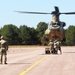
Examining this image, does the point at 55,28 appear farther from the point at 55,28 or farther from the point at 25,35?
the point at 25,35

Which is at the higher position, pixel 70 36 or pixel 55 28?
pixel 70 36

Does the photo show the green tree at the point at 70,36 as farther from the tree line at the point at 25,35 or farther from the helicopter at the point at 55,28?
the helicopter at the point at 55,28

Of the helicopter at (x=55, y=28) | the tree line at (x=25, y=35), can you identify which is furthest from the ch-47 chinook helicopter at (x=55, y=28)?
the tree line at (x=25, y=35)

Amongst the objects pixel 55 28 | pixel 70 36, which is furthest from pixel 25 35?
pixel 55 28

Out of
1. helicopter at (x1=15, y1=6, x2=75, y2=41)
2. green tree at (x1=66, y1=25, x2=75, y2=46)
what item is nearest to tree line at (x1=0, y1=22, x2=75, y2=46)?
green tree at (x1=66, y1=25, x2=75, y2=46)

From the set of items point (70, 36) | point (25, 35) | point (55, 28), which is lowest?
point (55, 28)

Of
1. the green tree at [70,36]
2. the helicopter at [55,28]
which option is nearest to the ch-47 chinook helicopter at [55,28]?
the helicopter at [55,28]

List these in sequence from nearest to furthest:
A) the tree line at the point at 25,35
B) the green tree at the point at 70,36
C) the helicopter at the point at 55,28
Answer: the helicopter at the point at 55,28 < the tree line at the point at 25,35 < the green tree at the point at 70,36

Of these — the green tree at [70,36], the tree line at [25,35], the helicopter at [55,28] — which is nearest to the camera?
the helicopter at [55,28]

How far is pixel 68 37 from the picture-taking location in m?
166

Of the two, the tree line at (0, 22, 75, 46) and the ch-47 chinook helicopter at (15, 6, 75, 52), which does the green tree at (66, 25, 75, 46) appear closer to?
the tree line at (0, 22, 75, 46)

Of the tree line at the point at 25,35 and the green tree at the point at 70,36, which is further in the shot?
the green tree at the point at 70,36

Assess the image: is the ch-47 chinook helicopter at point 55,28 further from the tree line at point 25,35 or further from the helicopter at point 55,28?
the tree line at point 25,35

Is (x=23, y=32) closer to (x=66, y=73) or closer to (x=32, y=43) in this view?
(x=32, y=43)
